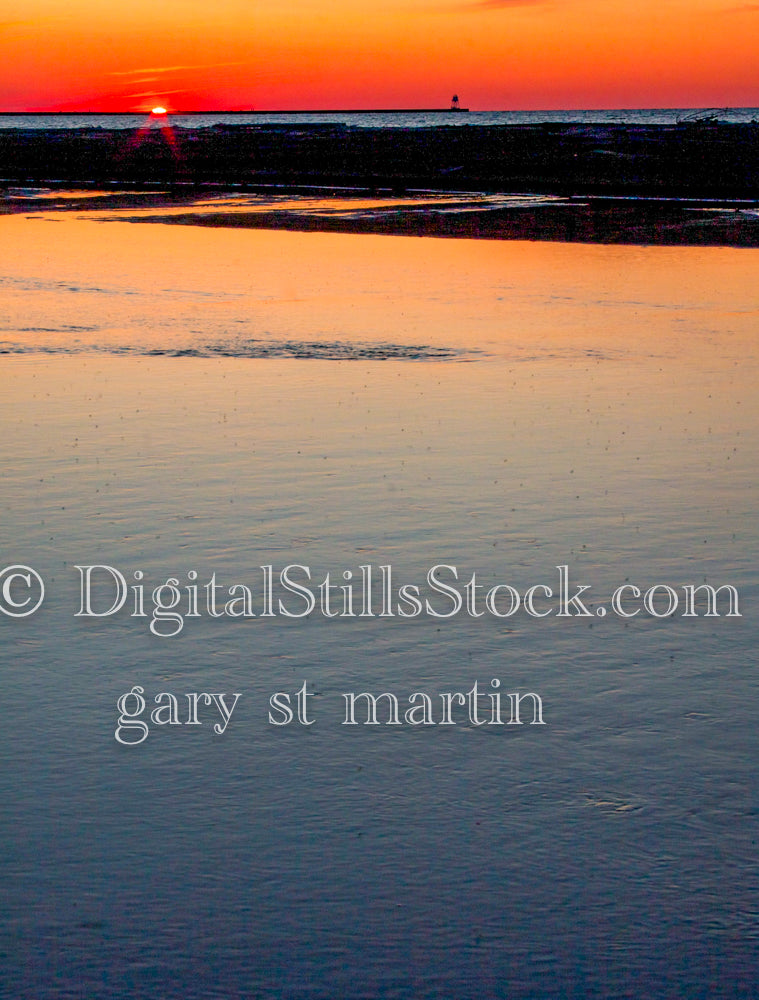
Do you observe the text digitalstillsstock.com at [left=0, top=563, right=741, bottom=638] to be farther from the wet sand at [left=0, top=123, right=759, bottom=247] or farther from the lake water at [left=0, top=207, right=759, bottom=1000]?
the wet sand at [left=0, top=123, right=759, bottom=247]

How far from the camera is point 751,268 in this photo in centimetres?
2498

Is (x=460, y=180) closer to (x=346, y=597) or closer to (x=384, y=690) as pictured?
(x=346, y=597)

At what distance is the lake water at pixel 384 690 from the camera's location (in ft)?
15.0

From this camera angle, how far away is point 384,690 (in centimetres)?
652

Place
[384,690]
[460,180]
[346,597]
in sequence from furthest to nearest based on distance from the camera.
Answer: [460,180] < [346,597] < [384,690]

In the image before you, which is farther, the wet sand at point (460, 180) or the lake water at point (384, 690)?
the wet sand at point (460, 180)

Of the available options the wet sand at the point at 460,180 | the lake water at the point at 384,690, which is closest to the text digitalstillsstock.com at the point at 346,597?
the lake water at the point at 384,690

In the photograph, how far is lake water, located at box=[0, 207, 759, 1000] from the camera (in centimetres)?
456

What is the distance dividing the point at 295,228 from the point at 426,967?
1281 inches

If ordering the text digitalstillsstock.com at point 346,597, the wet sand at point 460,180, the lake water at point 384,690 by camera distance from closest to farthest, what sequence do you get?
1. the lake water at point 384,690
2. the text digitalstillsstock.com at point 346,597
3. the wet sand at point 460,180

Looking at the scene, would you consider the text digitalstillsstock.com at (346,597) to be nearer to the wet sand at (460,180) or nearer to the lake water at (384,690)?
the lake water at (384,690)

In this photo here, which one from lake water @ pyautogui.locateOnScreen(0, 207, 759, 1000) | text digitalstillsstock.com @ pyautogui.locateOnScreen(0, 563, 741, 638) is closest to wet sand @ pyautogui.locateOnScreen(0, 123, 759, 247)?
lake water @ pyautogui.locateOnScreen(0, 207, 759, 1000)

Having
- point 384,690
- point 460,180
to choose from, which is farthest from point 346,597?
point 460,180

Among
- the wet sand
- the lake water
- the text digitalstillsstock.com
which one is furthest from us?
the wet sand
